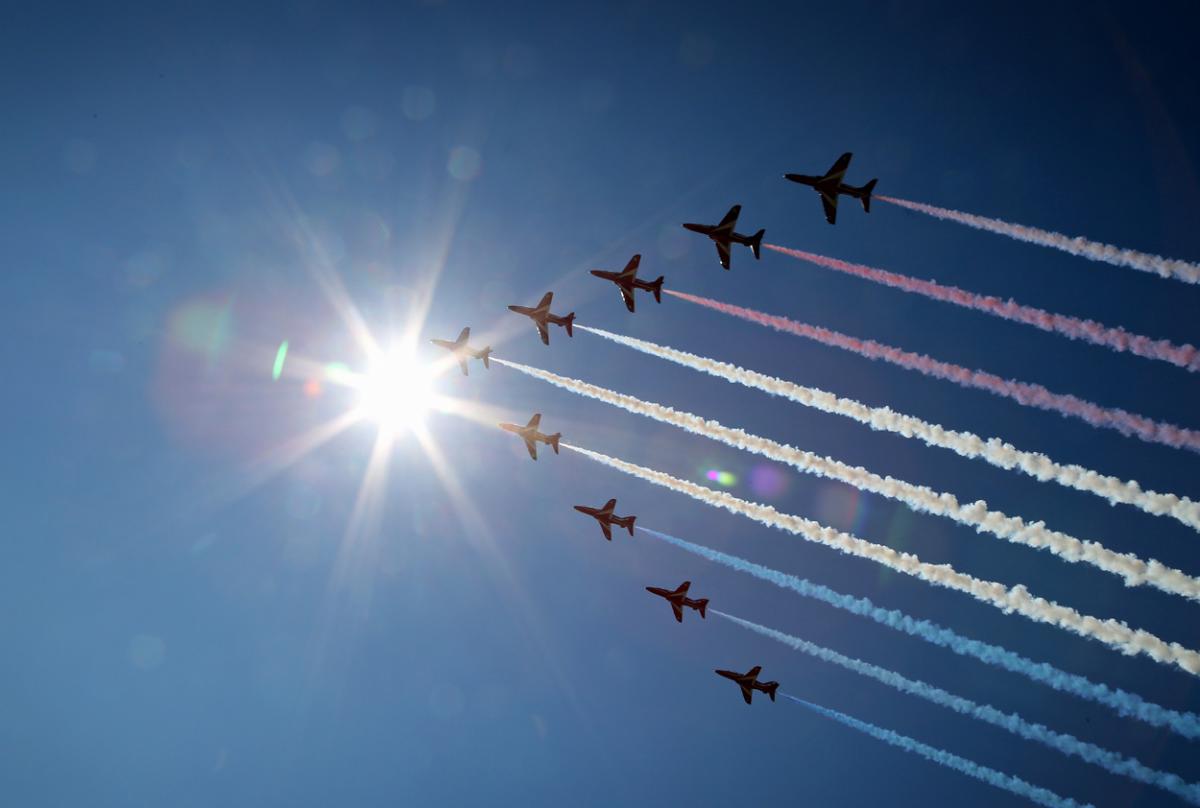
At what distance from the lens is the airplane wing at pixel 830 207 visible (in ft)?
151

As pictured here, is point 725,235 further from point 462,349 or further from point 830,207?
point 462,349

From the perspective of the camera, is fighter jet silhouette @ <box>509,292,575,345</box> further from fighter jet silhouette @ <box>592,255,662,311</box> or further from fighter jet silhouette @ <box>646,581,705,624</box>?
fighter jet silhouette @ <box>646,581,705,624</box>

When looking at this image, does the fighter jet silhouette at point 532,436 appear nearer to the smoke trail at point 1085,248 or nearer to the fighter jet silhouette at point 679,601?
the fighter jet silhouette at point 679,601

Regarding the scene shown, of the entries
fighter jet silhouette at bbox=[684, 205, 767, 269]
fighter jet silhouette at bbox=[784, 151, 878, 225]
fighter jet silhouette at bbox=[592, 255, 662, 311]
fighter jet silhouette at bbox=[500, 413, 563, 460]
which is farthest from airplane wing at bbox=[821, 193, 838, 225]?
fighter jet silhouette at bbox=[500, 413, 563, 460]

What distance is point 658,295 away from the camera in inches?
1949

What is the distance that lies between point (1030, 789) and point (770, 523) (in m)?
19.9

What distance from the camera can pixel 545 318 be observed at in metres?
52.3

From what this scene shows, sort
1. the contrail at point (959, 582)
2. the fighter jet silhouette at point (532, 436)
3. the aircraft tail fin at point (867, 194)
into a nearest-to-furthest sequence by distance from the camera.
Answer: the contrail at point (959, 582)
the aircraft tail fin at point (867, 194)
the fighter jet silhouette at point (532, 436)

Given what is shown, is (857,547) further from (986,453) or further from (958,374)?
(958,374)

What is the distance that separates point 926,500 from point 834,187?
2002 cm

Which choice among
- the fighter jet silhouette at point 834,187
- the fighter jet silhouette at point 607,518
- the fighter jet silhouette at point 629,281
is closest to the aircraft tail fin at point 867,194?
the fighter jet silhouette at point 834,187

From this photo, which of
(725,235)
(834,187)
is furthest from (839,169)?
(725,235)

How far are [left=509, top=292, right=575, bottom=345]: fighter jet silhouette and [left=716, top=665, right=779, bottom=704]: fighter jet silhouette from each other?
26.5m

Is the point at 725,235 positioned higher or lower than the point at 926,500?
higher
